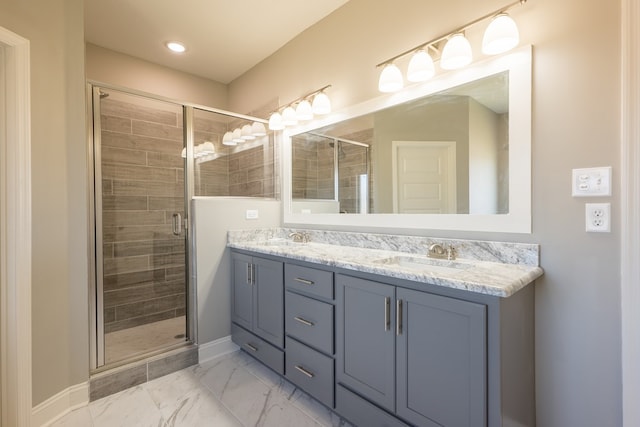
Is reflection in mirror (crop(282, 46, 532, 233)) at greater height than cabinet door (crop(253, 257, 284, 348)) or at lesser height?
greater

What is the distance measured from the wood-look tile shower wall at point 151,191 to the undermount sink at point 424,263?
144 centimetres

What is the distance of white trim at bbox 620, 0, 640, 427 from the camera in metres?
1.07

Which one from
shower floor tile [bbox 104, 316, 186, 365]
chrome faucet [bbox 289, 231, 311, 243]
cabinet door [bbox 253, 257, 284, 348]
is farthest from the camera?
chrome faucet [bbox 289, 231, 311, 243]

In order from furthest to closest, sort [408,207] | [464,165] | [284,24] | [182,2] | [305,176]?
[305,176]
[284,24]
[182,2]
[408,207]
[464,165]

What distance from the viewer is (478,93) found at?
4.97 feet

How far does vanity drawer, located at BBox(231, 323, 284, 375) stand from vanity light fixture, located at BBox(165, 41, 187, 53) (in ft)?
8.02

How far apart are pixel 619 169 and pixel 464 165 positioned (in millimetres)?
594

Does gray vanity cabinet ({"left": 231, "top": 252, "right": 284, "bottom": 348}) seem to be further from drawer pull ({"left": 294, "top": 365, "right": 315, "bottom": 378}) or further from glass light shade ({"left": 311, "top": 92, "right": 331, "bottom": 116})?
glass light shade ({"left": 311, "top": 92, "right": 331, "bottom": 116})

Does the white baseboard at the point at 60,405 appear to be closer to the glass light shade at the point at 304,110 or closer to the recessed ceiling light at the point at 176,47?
the glass light shade at the point at 304,110

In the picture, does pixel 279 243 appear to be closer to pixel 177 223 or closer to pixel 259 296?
pixel 259 296

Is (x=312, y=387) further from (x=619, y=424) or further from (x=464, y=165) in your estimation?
(x=464, y=165)

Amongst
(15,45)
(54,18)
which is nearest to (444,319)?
(15,45)

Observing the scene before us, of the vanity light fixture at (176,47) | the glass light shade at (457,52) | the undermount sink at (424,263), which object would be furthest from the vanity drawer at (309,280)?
the vanity light fixture at (176,47)

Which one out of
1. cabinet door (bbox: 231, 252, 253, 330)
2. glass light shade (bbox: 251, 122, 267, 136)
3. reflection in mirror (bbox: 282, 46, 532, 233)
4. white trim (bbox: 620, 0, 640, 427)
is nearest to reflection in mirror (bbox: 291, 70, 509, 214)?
reflection in mirror (bbox: 282, 46, 532, 233)
